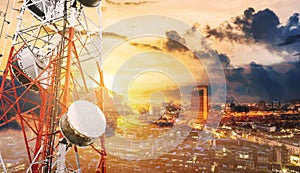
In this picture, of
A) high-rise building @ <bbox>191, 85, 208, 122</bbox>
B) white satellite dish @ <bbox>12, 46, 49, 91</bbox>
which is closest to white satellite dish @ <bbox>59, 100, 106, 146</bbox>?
white satellite dish @ <bbox>12, 46, 49, 91</bbox>

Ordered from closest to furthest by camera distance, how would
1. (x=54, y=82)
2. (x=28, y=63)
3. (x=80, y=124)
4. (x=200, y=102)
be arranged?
(x=80, y=124) → (x=54, y=82) → (x=28, y=63) → (x=200, y=102)

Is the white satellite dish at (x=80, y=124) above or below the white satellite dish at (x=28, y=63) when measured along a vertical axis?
below

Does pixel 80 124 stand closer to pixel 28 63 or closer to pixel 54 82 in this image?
pixel 54 82

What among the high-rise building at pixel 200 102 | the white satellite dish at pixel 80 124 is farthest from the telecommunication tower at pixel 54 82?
the high-rise building at pixel 200 102

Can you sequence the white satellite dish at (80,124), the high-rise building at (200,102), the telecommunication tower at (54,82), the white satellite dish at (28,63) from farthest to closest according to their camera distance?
the high-rise building at (200,102) < the white satellite dish at (28,63) < the telecommunication tower at (54,82) < the white satellite dish at (80,124)

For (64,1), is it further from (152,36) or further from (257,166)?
(257,166)

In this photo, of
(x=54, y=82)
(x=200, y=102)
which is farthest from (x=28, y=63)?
(x=200, y=102)

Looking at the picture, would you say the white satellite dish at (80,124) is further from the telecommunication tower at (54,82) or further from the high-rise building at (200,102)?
the high-rise building at (200,102)
